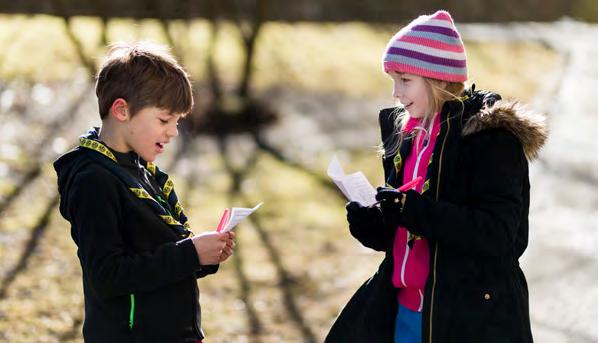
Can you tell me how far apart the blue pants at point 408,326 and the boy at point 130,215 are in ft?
2.21

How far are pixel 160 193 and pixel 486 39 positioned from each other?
14941 millimetres

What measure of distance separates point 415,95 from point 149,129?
2.81 ft

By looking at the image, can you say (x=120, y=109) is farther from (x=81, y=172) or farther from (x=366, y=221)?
(x=366, y=221)

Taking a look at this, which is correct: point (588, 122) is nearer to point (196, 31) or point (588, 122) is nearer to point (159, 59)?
point (196, 31)

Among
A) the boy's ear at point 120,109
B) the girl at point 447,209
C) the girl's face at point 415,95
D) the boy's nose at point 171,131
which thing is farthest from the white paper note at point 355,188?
the boy's ear at point 120,109

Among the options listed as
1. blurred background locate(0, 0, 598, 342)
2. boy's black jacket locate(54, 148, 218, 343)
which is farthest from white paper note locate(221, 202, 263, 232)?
blurred background locate(0, 0, 598, 342)

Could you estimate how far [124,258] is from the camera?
268 cm

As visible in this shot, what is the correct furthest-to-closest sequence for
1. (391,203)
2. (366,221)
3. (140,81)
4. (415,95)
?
(366,221) → (415,95) → (391,203) → (140,81)

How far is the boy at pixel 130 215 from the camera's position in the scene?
265 cm

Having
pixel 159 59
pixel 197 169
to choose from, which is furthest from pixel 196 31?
pixel 159 59

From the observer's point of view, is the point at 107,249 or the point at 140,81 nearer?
the point at 107,249

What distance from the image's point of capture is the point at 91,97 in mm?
10648

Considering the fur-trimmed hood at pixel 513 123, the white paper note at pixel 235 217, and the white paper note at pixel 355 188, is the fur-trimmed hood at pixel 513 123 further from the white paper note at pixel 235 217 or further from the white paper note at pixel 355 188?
the white paper note at pixel 235 217

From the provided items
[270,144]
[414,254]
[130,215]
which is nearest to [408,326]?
[414,254]
